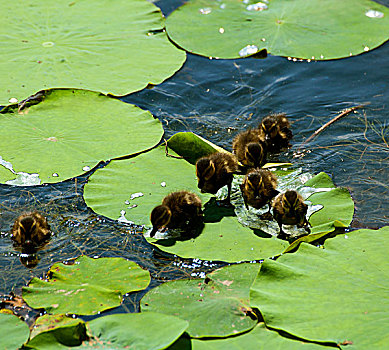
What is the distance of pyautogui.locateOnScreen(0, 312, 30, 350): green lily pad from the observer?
12.0 ft

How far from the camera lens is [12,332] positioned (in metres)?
3.77

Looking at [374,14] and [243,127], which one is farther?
[374,14]

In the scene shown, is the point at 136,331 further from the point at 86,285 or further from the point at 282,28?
the point at 282,28

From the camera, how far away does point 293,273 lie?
4.14m

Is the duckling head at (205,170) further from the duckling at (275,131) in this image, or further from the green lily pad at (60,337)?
the green lily pad at (60,337)

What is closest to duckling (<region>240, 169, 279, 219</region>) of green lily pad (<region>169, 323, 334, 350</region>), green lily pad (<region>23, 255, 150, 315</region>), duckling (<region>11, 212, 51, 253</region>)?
green lily pad (<region>23, 255, 150, 315</region>)

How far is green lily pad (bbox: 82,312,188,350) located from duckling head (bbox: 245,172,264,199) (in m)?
1.64

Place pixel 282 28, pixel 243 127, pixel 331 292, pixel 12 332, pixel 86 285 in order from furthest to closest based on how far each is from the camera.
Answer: pixel 282 28 < pixel 243 127 < pixel 86 285 < pixel 331 292 < pixel 12 332

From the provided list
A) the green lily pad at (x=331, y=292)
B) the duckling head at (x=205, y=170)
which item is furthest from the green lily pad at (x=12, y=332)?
the duckling head at (x=205, y=170)

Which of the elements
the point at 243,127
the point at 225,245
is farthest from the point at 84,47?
the point at 225,245

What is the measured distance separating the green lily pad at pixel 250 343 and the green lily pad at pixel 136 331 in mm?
180

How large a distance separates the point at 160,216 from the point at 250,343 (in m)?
1.48

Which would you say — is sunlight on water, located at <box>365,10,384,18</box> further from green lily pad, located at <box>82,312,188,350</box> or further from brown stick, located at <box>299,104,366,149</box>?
green lily pad, located at <box>82,312,188,350</box>

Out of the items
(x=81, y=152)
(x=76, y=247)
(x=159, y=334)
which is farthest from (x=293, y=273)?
(x=81, y=152)
